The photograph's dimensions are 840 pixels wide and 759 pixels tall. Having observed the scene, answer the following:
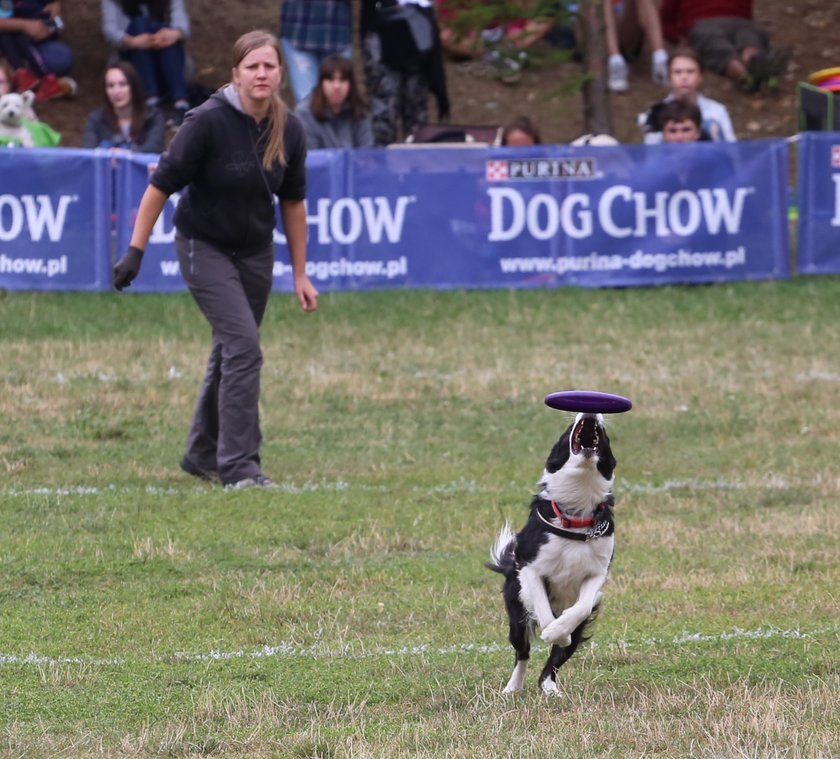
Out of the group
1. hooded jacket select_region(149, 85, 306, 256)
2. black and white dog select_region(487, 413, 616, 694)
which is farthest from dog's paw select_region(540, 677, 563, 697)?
hooded jacket select_region(149, 85, 306, 256)

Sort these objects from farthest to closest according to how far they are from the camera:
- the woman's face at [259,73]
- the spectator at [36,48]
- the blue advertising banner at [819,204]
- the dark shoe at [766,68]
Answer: the dark shoe at [766,68] < the spectator at [36,48] < the blue advertising banner at [819,204] < the woman's face at [259,73]

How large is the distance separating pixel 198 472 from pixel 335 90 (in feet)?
22.5

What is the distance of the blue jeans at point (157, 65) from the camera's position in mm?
18828

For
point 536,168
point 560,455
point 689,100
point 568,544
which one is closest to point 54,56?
point 536,168

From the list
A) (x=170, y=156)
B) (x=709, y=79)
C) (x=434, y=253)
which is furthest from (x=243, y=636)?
(x=709, y=79)

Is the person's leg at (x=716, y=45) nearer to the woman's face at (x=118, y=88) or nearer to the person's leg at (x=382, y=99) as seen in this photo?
the person's leg at (x=382, y=99)

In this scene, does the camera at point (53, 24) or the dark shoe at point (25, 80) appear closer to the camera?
the dark shoe at point (25, 80)

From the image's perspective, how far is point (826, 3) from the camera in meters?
26.8

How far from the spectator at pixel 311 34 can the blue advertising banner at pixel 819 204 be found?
4649 millimetres

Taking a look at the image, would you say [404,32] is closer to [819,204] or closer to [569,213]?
[569,213]

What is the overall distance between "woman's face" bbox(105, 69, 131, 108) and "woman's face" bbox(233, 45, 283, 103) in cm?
706

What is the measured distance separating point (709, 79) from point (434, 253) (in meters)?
9.71

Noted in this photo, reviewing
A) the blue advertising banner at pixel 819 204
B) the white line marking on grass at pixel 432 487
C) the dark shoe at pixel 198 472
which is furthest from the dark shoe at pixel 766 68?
the dark shoe at pixel 198 472

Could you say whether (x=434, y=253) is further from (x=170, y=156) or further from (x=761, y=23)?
(x=761, y=23)
